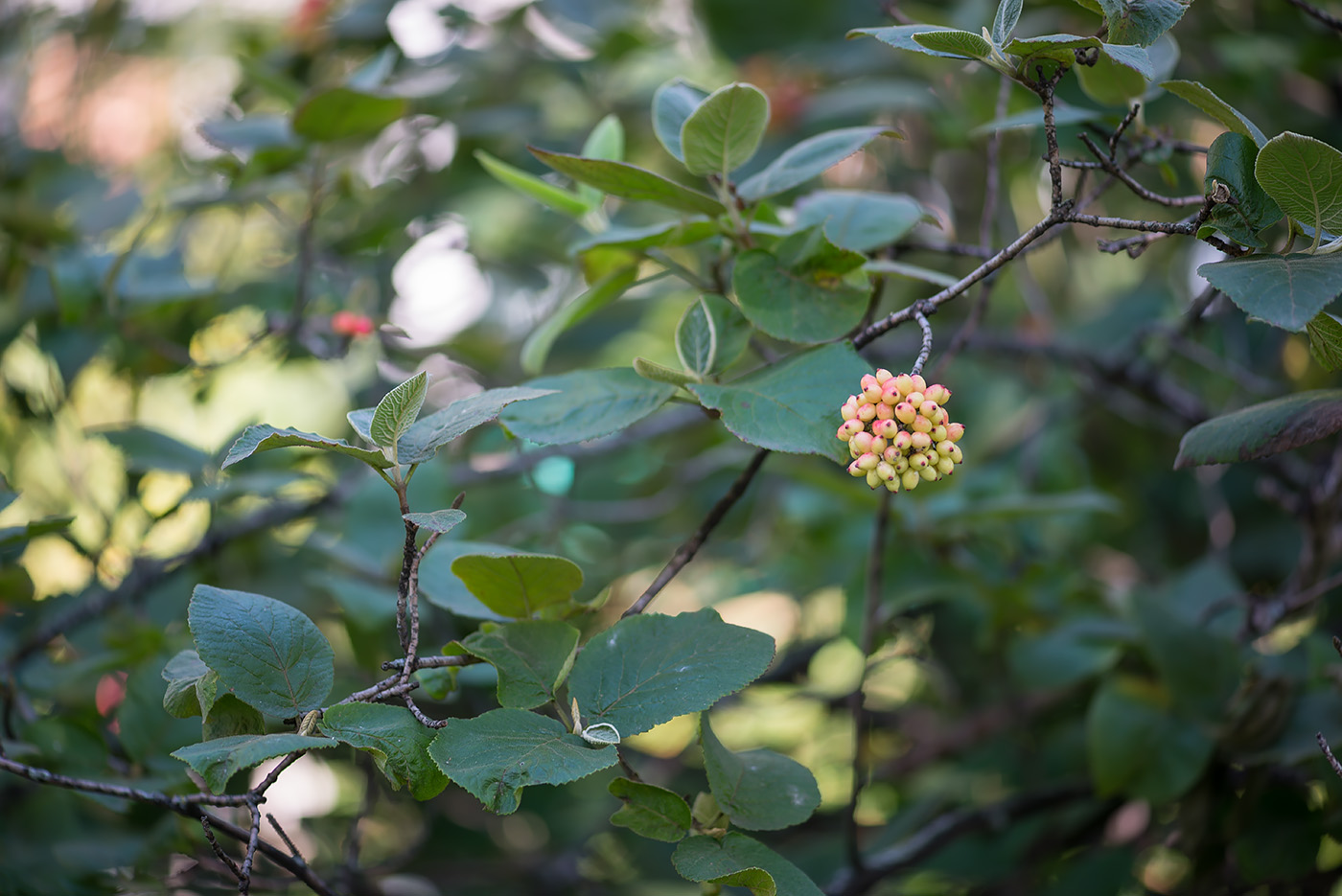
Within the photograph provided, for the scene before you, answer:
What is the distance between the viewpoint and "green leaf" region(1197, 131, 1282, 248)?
17.6 inches

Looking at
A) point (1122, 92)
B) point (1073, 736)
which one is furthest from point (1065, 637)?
point (1122, 92)

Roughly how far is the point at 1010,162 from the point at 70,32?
1605 millimetres

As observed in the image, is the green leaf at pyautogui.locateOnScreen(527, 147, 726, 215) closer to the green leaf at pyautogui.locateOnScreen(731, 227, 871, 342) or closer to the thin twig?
the green leaf at pyautogui.locateOnScreen(731, 227, 871, 342)

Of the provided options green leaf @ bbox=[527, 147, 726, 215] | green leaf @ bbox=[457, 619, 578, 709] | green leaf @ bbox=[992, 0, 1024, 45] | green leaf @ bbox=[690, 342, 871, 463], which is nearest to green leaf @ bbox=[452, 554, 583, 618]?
green leaf @ bbox=[457, 619, 578, 709]

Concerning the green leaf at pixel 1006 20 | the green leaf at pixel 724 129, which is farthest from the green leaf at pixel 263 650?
the green leaf at pixel 1006 20

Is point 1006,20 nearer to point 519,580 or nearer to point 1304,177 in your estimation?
point 1304,177

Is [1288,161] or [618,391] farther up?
[1288,161]

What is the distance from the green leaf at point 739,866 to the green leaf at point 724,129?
38 centimetres

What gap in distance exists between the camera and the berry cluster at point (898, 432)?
1.42 feet

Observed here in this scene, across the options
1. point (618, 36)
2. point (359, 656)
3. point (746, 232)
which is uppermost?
point (746, 232)

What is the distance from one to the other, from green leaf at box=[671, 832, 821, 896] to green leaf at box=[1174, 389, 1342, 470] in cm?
31

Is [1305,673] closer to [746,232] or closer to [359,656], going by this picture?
[746,232]

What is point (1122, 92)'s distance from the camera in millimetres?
646

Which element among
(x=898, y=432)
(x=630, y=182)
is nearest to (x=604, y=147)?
(x=630, y=182)
